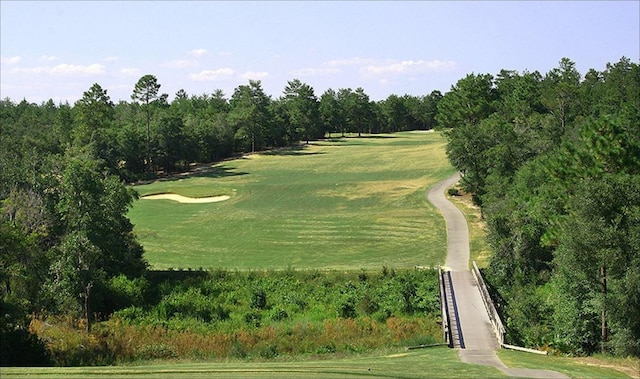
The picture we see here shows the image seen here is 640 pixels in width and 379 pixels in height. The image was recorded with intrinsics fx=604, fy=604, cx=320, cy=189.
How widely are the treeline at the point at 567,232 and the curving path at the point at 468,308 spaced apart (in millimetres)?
1318

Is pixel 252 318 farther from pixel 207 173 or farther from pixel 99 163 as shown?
pixel 207 173

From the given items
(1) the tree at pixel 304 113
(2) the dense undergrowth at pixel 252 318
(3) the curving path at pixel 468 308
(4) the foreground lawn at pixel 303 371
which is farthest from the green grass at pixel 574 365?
(1) the tree at pixel 304 113

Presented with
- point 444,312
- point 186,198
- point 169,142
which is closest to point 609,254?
point 444,312

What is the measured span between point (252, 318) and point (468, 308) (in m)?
10.4

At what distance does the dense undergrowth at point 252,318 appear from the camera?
24.0m

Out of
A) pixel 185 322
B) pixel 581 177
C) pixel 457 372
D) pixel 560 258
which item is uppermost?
pixel 581 177

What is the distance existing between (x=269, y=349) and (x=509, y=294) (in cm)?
1379

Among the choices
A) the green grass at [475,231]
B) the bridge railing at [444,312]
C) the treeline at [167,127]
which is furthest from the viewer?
the treeline at [167,127]

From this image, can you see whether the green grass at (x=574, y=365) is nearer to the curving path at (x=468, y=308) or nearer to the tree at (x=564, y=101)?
the curving path at (x=468, y=308)

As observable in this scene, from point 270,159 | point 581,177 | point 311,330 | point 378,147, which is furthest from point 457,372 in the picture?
point 378,147

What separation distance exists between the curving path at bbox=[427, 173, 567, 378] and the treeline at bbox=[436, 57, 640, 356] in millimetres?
1318

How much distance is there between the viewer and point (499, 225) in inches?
1308

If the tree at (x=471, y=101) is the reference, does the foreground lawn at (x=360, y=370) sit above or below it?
below

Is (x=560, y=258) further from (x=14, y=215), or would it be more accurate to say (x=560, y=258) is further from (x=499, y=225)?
(x=14, y=215)
